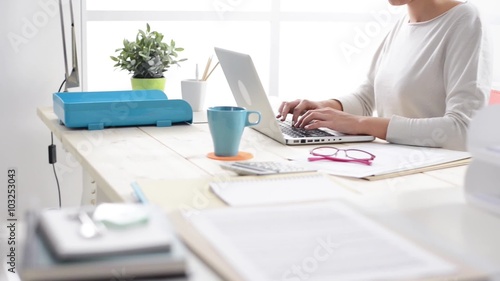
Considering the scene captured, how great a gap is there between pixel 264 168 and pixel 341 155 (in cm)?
26

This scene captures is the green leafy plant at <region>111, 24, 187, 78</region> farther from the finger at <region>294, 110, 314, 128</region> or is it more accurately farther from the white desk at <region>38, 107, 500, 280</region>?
the finger at <region>294, 110, 314, 128</region>

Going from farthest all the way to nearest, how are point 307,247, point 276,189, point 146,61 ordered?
point 146,61
point 276,189
point 307,247

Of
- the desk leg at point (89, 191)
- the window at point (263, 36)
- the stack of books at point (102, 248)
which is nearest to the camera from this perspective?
the stack of books at point (102, 248)

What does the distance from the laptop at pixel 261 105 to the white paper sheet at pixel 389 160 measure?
74mm

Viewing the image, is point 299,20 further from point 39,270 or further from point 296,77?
point 39,270

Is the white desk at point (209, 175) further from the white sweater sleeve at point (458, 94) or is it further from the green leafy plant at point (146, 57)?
the green leafy plant at point (146, 57)

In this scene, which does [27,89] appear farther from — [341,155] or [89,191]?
[341,155]

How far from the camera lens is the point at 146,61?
2.41 metres

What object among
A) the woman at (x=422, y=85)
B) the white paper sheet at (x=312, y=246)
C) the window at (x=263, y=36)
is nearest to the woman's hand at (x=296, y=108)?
the woman at (x=422, y=85)

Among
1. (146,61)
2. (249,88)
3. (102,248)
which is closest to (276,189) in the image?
(102,248)

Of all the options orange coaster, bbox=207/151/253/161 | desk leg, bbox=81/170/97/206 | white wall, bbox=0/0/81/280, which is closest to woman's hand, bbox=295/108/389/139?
orange coaster, bbox=207/151/253/161

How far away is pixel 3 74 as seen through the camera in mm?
2688

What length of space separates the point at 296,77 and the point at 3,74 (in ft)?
4.30

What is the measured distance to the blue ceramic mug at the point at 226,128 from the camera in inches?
60.2
